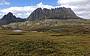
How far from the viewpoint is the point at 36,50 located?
186ft

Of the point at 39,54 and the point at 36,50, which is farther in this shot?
the point at 36,50

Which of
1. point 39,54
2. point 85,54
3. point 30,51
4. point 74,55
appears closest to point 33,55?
point 39,54

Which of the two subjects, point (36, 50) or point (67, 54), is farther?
point (36, 50)

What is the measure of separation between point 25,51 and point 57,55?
1034cm

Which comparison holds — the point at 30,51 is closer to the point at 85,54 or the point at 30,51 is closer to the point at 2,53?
the point at 2,53

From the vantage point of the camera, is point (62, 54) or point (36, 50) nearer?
point (62, 54)

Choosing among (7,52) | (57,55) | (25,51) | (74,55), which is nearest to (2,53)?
(7,52)

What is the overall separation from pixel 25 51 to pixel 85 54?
17.0 meters

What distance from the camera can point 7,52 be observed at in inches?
2115

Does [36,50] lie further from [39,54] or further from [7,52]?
[7,52]

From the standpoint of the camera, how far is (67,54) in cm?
5200

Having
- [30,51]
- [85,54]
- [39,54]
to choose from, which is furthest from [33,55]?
[85,54]

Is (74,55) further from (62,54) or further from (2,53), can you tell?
(2,53)

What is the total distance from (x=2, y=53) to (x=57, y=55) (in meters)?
14.7
